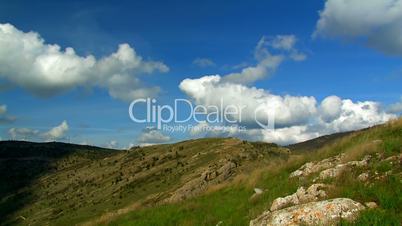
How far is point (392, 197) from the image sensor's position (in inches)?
535

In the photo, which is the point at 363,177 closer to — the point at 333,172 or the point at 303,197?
the point at 303,197

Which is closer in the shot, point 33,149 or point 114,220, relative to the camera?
point 114,220

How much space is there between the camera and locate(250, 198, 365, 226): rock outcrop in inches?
485

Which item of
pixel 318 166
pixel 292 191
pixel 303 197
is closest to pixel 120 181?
pixel 318 166

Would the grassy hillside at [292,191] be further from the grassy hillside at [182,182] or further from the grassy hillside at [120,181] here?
the grassy hillside at [120,181]

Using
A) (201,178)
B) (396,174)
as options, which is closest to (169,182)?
(201,178)

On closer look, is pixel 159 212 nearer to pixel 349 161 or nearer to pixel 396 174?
pixel 349 161

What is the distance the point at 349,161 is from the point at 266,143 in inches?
2308

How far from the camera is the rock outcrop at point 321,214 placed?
40.4ft

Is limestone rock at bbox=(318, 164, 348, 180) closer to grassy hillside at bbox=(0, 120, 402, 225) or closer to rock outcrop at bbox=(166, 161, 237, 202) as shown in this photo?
grassy hillside at bbox=(0, 120, 402, 225)

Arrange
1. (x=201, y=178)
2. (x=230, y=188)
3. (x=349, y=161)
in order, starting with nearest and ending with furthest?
(x=349, y=161), (x=230, y=188), (x=201, y=178)

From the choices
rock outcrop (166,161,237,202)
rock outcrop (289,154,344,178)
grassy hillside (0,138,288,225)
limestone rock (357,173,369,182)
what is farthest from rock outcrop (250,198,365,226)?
rock outcrop (166,161,237,202)

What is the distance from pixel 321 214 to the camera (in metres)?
12.6

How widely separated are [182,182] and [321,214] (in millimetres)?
52728
